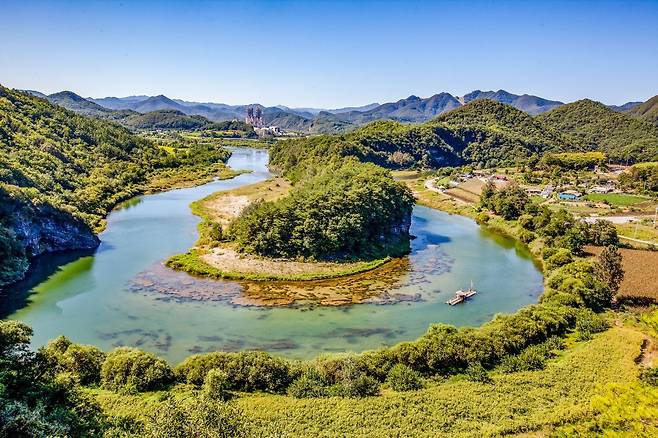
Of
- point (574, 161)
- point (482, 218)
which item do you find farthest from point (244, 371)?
point (574, 161)

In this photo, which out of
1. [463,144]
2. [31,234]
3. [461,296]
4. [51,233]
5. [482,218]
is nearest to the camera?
[461,296]

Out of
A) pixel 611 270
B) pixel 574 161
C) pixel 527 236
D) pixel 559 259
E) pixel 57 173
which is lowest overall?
pixel 527 236

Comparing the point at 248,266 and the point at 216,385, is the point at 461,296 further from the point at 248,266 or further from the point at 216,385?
the point at 216,385

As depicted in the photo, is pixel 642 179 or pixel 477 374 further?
pixel 642 179

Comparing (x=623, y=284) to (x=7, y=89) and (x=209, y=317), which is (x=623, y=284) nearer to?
(x=209, y=317)

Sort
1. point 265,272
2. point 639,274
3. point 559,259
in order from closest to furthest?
point 265,272 → point 639,274 → point 559,259

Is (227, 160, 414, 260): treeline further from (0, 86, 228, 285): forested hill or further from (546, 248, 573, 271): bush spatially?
(0, 86, 228, 285): forested hill

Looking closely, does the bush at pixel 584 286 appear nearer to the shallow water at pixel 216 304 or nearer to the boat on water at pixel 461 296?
the shallow water at pixel 216 304

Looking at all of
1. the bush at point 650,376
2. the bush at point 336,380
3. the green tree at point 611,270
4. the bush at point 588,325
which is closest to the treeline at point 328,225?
the green tree at point 611,270
